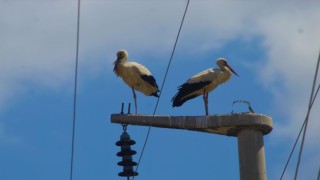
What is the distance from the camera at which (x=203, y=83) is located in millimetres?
20156

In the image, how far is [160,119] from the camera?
1806cm

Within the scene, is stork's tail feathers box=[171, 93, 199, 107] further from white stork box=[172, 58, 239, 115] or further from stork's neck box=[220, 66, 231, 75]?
stork's neck box=[220, 66, 231, 75]

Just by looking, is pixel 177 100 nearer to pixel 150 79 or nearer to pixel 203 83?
pixel 203 83

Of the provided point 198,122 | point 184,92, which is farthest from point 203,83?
point 198,122

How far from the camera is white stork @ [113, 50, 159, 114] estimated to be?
20781 mm

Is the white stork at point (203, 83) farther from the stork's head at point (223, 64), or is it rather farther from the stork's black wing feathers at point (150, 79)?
the stork's black wing feathers at point (150, 79)

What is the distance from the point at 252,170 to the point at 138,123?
1.91 metres

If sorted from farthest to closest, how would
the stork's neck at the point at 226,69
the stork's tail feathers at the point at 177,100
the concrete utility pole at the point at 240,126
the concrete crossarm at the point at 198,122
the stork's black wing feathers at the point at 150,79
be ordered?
the stork's black wing feathers at the point at 150,79, the stork's neck at the point at 226,69, the stork's tail feathers at the point at 177,100, the concrete crossarm at the point at 198,122, the concrete utility pole at the point at 240,126

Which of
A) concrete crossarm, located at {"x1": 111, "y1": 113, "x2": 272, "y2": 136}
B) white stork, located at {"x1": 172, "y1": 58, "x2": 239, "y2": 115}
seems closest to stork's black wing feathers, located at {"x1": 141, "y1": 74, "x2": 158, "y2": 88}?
white stork, located at {"x1": 172, "y1": 58, "x2": 239, "y2": 115}

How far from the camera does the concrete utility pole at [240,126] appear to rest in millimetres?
17578

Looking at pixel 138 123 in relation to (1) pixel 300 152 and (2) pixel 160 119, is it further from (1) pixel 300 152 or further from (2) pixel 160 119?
(1) pixel 300 152

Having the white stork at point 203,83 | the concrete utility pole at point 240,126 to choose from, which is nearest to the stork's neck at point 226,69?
the white stork at point 203,83

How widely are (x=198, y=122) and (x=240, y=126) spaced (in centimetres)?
67

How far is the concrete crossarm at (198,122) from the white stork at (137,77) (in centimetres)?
249
